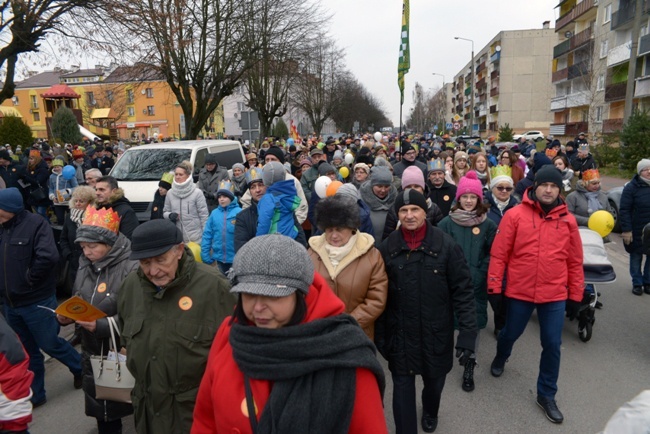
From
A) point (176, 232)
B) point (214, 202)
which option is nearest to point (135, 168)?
point (214, 202)

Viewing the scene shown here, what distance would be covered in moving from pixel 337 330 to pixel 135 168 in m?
9.48

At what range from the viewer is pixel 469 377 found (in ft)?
14.4

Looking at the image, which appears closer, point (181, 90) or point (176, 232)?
point (176, 232)

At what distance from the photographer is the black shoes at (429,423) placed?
3713mm

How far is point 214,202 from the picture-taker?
28.9ft

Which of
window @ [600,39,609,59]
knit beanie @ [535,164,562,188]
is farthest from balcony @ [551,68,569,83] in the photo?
knit beanie @ [535,164,562,188]

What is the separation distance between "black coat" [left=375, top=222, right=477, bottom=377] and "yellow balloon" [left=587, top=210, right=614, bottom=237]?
354 cm

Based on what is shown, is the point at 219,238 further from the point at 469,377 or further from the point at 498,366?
the point at 498,366

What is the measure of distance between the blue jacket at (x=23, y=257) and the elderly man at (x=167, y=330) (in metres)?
1.96

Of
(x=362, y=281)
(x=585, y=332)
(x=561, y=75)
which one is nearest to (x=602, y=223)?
(x=585, y=332)

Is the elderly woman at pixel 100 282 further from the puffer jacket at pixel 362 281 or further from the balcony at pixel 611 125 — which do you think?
the balcony at pixel 611 125

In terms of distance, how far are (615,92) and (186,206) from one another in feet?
135

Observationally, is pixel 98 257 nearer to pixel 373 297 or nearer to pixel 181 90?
pixel 373 297

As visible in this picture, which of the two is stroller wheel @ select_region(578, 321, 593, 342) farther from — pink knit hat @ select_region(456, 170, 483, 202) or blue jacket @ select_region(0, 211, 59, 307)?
blue jacket @ select_region(0, 211, 59, 307)
